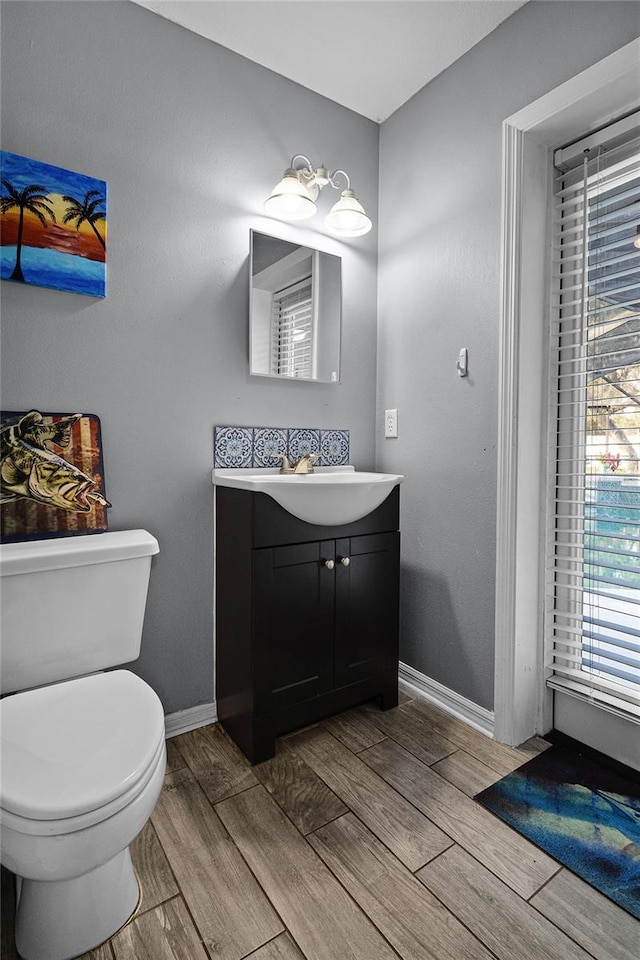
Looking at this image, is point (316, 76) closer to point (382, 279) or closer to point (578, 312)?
point (382, 279)

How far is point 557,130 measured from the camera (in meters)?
1.59

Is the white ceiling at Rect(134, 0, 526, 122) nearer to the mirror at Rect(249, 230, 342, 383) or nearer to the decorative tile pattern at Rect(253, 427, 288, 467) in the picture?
the mirror at Rect(249, 230, 342, 383)

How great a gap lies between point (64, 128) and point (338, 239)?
3.43ft

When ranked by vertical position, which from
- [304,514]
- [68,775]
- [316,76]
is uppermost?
[316,76]

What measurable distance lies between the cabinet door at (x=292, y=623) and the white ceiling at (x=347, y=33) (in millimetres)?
1778

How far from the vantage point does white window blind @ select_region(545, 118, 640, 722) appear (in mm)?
1526

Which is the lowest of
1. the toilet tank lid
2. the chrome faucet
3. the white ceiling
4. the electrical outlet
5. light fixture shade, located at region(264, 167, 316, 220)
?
the toilet tank lid

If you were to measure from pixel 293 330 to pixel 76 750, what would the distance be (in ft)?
5.07

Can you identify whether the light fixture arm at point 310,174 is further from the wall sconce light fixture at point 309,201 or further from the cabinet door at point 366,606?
the cabinet door at point 366,606

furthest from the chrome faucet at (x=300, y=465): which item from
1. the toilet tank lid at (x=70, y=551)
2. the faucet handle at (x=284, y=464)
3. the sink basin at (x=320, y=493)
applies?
the toilet tank lid at (x=70, y=551)

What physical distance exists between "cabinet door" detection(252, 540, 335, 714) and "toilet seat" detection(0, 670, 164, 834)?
1.46 feet

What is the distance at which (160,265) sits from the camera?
5.56 feet

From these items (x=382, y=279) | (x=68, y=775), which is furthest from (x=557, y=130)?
(x=68, y=775)

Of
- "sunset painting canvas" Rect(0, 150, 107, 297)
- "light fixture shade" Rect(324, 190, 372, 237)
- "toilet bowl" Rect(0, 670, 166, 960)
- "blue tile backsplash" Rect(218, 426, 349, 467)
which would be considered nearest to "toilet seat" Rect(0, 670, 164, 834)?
"toilet bowl" Rect(0, 670, 166, 960)
